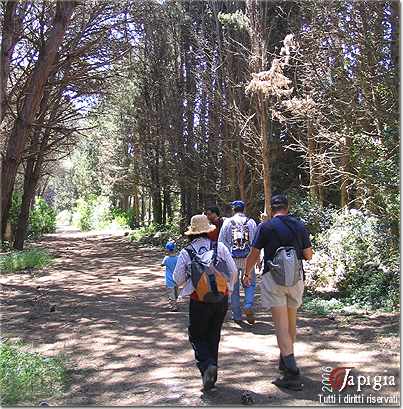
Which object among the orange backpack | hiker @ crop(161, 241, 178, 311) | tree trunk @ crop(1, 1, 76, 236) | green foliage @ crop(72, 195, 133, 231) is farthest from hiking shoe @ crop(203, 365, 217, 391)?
green foliage @ crop(72, 195, 133, 231)

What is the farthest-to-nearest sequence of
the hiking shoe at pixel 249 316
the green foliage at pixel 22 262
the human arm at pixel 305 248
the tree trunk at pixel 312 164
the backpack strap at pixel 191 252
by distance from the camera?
the green foliage at pixel 22 262
the tree trunk at pixel 312 164
the hiking shoe at pixel 249 316
the human arm at pixel 305 248
the backpack strap at pixel 191 252

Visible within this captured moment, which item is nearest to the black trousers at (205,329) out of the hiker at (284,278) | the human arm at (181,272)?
the human arm at (181,272)

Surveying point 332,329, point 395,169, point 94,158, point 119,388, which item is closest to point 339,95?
point 395,169

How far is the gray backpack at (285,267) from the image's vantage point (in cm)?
491

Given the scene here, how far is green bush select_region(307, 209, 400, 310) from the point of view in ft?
28.8

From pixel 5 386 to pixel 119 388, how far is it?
119 centimetres

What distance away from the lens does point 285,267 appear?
4.92 metres

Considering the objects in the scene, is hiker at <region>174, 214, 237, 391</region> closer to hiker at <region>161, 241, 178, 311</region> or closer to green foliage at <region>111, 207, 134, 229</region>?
hiker at <region>161, 241, 178, 311</region>

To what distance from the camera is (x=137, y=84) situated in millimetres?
26094

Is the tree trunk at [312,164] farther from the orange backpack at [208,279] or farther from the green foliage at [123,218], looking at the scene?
the green foliage at [123,218]

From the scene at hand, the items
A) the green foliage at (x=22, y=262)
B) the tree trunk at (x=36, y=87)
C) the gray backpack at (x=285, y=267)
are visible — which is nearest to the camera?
the gray backpack at (x=285, y=267)

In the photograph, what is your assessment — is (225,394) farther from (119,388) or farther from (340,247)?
(340,247)

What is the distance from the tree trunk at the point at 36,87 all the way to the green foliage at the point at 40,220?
2332 cm

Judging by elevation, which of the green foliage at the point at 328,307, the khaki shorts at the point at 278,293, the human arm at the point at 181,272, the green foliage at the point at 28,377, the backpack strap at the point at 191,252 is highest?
the backpack strap at the point at 191,252
